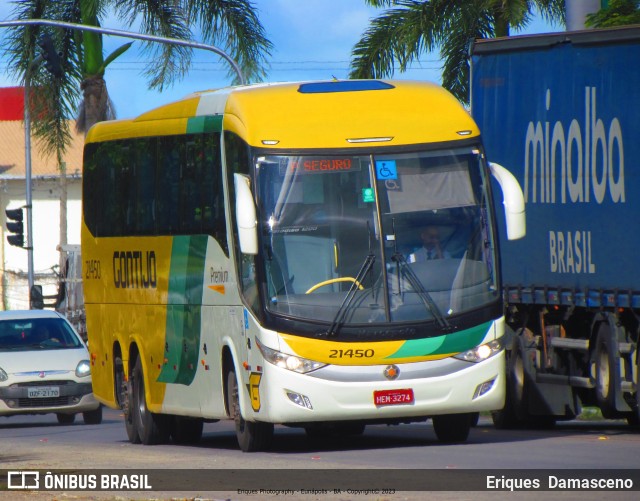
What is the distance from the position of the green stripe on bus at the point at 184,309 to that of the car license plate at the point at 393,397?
113 inches

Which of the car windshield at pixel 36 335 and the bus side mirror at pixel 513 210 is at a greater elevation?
the bus side mirror at pixel 513 210

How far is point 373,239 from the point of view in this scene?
15336 millimetres

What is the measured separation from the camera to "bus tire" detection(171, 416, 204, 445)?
19438 millimetres

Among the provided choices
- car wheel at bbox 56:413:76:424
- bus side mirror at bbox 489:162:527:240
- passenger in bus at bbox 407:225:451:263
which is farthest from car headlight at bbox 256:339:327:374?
car wheel at bbox 56:413:76:424

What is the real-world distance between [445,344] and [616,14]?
8.93 metres

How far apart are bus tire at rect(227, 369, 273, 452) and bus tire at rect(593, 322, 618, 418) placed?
14.3ft

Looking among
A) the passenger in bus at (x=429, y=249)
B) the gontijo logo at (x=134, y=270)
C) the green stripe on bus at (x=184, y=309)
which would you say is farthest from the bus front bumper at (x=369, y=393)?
the gontijo logo at (x=134, y=270)

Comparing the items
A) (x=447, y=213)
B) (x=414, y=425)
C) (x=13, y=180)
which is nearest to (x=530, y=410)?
(x=414, y=425)

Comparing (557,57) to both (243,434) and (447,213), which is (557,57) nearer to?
(447,213)

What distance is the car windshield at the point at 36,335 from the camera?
25.4 metres

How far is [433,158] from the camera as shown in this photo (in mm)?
15734

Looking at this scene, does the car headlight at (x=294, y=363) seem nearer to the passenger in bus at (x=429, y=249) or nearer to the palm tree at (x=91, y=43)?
the passenger in bus at (x=429, y=249)

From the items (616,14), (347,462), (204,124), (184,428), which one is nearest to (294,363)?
(347,462)

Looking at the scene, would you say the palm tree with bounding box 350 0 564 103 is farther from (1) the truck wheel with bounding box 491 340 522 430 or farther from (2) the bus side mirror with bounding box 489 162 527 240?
(2) the bus side mirror with bounding box 489 162 527 240
